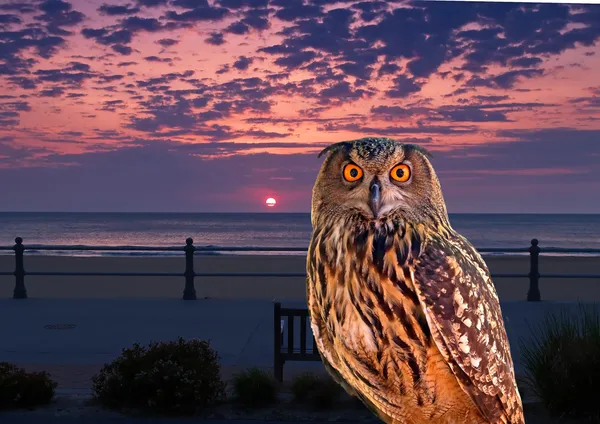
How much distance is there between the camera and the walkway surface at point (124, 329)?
235 inches

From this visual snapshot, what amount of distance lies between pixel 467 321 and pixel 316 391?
3.06m

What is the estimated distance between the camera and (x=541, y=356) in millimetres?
4301

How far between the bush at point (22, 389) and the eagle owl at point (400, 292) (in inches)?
139

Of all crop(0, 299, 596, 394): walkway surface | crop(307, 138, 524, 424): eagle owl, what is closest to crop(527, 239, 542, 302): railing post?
crop(0, 299, 596, 394): walkway surface

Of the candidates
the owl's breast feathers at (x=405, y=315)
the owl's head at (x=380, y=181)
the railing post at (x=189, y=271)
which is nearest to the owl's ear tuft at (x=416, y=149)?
the owl's head at (x=380, y=181)

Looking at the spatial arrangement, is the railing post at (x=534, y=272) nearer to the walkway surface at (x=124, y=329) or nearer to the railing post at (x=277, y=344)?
the walkway surface at (x=124, y=329)

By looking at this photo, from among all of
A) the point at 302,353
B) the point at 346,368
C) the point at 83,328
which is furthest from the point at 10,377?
the point at 346,368

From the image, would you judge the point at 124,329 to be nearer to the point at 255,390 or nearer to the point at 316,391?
the point at 255,390

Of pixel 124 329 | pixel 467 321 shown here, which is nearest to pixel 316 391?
pixel 467 321

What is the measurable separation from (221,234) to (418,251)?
44.4 m

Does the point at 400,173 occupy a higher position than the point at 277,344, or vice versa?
the point at 400,173

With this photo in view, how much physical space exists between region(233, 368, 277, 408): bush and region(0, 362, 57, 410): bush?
1.38 m

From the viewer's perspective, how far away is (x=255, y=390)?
4.68 metres

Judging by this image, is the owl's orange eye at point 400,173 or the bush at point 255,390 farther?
the bush at point 255,390
